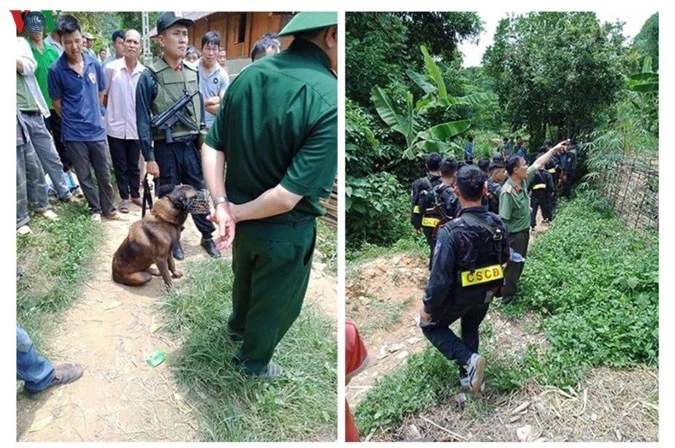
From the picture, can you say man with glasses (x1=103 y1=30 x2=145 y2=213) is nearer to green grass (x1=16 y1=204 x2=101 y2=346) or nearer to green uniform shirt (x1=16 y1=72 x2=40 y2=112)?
green grass (x1=16 y1=204 x2=101 y2=346)

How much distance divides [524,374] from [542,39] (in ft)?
5.15

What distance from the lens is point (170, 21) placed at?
6.73 feet

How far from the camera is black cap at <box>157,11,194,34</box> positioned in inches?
76.1

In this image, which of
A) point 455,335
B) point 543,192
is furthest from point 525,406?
point 543,192

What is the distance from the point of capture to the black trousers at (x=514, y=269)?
276 centimetres

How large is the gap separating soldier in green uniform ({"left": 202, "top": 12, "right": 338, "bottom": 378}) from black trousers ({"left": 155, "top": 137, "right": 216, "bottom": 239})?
924mm

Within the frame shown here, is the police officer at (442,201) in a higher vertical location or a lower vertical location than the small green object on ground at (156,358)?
higher

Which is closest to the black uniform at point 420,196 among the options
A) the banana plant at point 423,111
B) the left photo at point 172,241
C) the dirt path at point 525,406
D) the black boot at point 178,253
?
the banana plant at point 423,111

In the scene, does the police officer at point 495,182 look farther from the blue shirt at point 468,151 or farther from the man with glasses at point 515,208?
the man with glasses at point 515,208

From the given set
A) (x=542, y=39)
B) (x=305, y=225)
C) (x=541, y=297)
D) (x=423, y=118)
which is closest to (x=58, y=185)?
(x=305, y=225)

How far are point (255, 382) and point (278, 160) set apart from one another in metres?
0.83

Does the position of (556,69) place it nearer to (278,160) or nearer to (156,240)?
(278,160)

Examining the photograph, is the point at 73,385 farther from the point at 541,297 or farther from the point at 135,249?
the point at 541,297

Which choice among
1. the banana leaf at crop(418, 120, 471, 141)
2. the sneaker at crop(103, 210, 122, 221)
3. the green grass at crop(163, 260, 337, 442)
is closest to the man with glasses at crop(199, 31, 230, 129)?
the sneaker at crop(103, 210, 122, 221)
